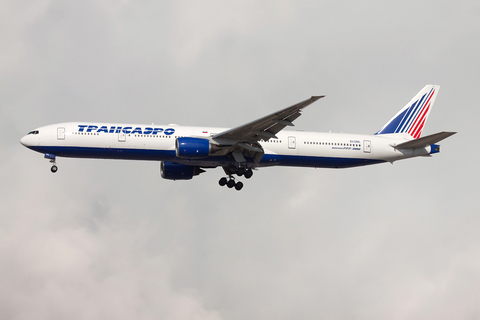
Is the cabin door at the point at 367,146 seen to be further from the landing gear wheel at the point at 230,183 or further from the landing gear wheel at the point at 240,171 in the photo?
the landing gear wheel at the point at 230,183

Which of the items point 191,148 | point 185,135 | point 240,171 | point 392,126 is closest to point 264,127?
point 240,171

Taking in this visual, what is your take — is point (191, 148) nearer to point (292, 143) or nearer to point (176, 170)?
point (176, 170)

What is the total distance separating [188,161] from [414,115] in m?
20.0

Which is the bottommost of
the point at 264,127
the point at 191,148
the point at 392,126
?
the point at 191,148

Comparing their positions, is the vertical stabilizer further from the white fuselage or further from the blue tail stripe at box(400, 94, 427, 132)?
the white fuselage

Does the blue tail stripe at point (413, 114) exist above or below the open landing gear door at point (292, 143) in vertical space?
above

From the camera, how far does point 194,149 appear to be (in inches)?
1796

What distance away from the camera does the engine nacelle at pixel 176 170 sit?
52.7 meters

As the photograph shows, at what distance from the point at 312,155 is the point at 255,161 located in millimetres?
4395

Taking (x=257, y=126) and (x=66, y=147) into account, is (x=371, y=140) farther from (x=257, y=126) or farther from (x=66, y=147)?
(x=66, y=147)

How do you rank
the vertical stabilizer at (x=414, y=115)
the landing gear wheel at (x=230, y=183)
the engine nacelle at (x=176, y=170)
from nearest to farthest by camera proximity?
1. the landing gear wheel at (x=230, y=183)
2. the engine nacelle at (x=176, y=170)
3. the vertical stabilizer at (x=414, y=115)

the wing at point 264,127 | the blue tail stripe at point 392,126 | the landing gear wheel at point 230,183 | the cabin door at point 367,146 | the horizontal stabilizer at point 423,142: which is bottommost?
the landing gear wheel at point 230,183

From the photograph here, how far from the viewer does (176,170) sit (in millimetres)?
52781

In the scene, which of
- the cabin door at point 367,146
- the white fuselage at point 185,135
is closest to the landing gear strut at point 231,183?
the white fuselage at point 185,135
